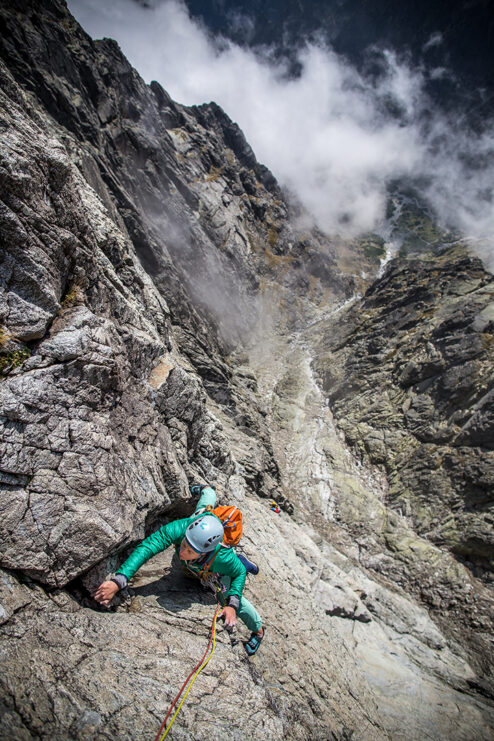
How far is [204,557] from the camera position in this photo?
5578mm

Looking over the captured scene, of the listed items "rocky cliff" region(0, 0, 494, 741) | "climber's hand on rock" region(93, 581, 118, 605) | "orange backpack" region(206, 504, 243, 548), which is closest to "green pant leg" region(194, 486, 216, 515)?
"orange backpack" region(206, 504, 243, 548)

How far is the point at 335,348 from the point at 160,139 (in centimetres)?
4886

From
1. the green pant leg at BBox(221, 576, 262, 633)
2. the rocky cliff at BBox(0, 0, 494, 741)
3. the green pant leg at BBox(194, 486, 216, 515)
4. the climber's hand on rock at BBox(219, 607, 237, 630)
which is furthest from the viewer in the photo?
the green pant leg at BBox(194, 486, 216, 515)

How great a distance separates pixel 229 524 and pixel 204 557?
73 centimetres

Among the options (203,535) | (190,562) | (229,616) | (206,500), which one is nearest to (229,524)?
(206,500)

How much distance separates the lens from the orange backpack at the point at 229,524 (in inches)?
231

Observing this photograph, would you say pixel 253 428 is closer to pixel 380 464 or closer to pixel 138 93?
pixel 380 464

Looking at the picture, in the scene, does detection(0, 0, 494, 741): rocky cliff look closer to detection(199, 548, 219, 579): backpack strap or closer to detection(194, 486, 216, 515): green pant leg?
detection(199, 548, 219, 579): backpack strap

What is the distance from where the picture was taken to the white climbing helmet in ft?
17.1

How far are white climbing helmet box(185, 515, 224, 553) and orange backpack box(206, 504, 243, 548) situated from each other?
0.57 m

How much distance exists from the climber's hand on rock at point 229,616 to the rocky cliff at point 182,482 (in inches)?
13.3

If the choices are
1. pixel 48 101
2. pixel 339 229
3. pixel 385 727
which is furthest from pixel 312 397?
pixel 339 229

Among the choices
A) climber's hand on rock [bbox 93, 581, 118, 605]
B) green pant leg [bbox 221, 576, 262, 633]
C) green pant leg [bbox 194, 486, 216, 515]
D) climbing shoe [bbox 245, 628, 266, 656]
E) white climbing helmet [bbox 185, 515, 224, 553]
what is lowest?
climbing shoe [bbox 245, 628, 266, 656]

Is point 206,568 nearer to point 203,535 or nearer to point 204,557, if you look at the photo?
point 204,557
